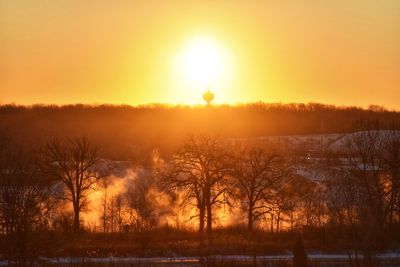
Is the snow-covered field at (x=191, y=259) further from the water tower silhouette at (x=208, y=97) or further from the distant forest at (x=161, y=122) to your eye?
the water tower silhouette at (x=208, y=97)

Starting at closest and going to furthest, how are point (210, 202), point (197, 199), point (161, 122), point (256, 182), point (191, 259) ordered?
point (191, 259), point (197, 199), point (210, 202), point (256, 182), point (161, 122)

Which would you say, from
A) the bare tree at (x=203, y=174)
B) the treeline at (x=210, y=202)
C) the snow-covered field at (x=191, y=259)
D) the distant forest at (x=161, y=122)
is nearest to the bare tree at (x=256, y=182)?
the treeline at (x=210, y=202)

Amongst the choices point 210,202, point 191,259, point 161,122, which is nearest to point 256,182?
point 210,202

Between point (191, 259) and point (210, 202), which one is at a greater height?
point (210, 202)

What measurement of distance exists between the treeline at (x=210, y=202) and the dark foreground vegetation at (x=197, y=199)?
0.11 metres

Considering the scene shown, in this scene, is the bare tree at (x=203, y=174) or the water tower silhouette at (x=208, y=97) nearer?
the bare tree at (x=203, y=174)

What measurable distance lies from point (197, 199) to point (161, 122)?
75194 mm

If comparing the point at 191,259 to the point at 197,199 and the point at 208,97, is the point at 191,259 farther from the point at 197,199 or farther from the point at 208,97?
the point at 208,97

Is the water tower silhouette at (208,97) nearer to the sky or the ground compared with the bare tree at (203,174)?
nearer to the sky

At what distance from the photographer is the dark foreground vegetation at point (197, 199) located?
87.9 ft

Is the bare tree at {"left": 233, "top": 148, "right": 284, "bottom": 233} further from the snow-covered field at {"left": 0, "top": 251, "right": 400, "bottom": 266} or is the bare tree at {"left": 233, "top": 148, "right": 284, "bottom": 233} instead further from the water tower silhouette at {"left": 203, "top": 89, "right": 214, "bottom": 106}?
the water tower silhouette at {"left": 203, "top": 89, "right": 214, "bottom": 106}

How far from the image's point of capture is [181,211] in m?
50.2

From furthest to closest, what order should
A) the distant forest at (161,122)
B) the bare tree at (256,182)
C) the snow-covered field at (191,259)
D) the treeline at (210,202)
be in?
the distant forest at (161,122), the bare tree at (256,182), the snow-covered field at (191,259), the treeline at (210,202)

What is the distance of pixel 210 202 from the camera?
43.1 m
